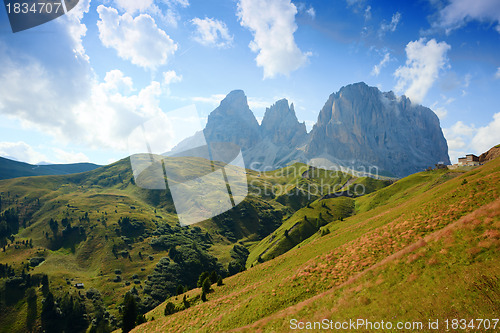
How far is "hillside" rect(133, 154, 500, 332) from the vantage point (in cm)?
1767

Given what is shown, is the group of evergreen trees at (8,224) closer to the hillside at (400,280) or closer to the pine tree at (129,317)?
the pine tree at (129,317)

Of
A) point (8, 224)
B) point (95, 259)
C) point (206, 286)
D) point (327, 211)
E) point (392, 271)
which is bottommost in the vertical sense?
point (327, 211)

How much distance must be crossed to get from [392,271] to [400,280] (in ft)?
5.85

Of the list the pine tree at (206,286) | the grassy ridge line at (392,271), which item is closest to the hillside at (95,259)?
the pine tree at (206,286)

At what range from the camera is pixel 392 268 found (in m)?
24.1

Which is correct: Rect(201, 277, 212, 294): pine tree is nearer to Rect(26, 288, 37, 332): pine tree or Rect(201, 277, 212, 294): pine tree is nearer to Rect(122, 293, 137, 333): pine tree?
Rect(122, 293, 137, 333): pine tree

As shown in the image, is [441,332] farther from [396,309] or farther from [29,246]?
[29,246]

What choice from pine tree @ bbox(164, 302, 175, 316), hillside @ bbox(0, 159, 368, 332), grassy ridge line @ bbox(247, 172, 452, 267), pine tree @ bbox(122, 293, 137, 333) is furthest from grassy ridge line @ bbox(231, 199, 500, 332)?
grassy ridge line @ bbox(247, 172, 452, 267)

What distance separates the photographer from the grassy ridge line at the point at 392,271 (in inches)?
785

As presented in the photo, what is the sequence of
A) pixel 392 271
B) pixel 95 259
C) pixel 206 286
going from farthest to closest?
pixel 95 259 < pixel 206 286 < pixel 392 271

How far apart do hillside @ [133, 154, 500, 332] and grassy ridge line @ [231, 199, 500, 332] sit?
0.25 feet

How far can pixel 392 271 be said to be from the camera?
23734mm

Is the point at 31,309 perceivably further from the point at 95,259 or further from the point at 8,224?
the point at 8,224

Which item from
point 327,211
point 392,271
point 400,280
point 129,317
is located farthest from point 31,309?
point 327,211
